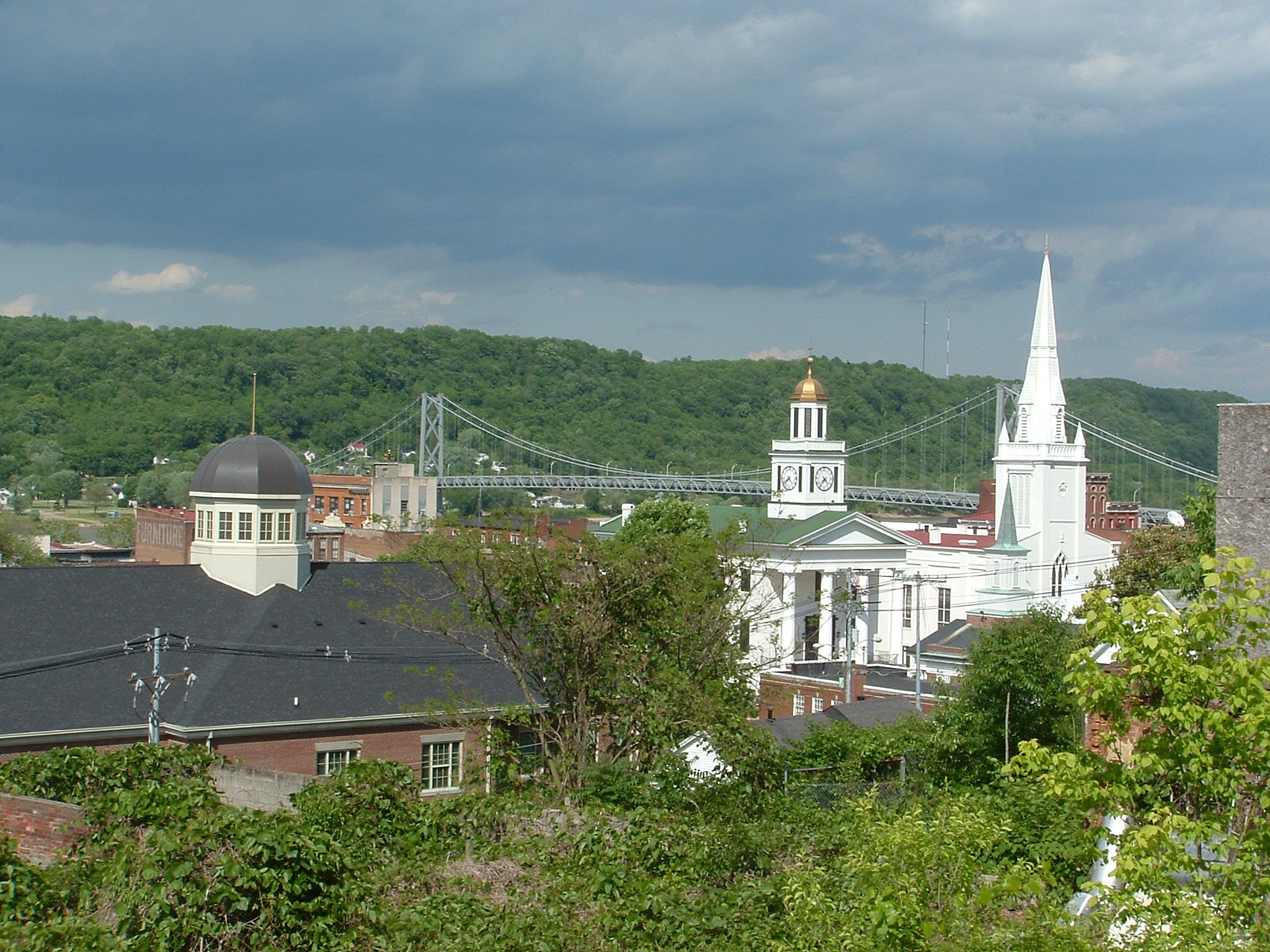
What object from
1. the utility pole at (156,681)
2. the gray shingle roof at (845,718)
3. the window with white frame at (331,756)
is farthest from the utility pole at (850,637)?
the utility pole at (156,681)

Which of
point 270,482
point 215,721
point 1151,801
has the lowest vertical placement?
point 215,721

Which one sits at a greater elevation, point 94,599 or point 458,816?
point 94,599

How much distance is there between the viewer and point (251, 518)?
103 feet

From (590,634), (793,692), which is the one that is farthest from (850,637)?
(590,634)

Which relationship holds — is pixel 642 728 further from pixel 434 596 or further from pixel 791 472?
pixel 791 472

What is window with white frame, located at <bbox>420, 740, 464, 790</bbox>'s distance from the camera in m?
29.0

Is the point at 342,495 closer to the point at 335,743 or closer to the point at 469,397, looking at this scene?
the point at 469,397

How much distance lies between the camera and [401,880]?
15.1 meters

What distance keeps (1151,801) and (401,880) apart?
7.63m

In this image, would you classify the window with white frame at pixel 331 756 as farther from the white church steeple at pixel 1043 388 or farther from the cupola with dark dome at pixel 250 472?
the white church steeple at pixel 1043 388

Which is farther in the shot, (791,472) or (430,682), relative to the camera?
(791,472)

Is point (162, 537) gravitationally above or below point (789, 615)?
above

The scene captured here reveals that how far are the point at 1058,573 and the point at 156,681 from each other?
2296 inches

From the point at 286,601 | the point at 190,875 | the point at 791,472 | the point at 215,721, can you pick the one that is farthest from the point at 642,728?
the point at 791,472
